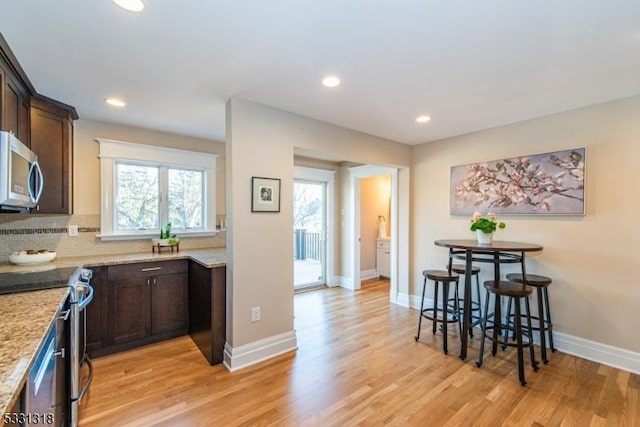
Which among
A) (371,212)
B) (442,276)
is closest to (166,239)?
(442,276)

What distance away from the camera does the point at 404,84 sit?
2404 millimetres

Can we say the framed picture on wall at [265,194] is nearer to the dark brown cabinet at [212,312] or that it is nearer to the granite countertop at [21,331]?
the dark brown cabinet at [212,312]

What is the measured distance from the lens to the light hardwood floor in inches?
80.2

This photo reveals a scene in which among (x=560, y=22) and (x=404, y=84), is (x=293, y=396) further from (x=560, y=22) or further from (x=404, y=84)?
(x=560, y=22)

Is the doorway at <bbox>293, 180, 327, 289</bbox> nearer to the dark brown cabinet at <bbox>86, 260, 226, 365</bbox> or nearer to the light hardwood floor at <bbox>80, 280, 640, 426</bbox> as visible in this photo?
the dark brown cabinet at <bbox>86, 260, 226, 365</bbox>

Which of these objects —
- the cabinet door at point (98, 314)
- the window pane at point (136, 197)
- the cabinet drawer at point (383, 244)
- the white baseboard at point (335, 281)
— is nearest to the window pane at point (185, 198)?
the window pane at point (136, 197)

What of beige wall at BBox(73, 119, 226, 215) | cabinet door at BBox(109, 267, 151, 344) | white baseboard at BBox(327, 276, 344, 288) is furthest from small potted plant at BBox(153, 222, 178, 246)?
white baseboard at BBox(327, 276, 344, 288)

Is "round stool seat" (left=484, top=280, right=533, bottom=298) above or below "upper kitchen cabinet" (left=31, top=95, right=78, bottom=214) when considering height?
below

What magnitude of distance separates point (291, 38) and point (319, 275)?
4.78 meters

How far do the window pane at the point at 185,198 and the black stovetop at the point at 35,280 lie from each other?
1.55 metres

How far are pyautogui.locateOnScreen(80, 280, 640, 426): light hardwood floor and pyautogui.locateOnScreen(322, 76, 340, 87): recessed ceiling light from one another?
240 cm

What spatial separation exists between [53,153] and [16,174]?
50.5 inches

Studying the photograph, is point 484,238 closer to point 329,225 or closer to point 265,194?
point 265,194

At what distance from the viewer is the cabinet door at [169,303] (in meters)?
3.14
